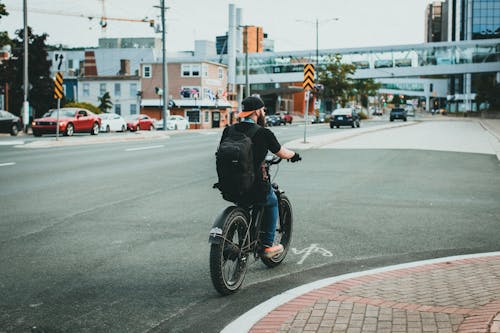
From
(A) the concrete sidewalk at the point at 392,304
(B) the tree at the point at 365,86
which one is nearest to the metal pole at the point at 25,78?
(A) the concrete sidewalk at the point at 392,304

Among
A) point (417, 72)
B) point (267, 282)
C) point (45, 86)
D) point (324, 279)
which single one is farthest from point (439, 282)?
point (417, 72)

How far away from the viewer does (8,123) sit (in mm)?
36750

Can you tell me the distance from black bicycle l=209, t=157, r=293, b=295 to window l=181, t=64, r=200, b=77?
7316 centimetres

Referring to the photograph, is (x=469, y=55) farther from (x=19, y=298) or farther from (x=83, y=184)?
(x=19, y=298)

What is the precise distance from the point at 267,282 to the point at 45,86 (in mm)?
55066

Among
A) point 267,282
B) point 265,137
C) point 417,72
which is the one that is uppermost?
point 417,72

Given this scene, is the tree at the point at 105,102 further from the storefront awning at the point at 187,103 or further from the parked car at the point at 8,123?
the parked car at the point at 8,123

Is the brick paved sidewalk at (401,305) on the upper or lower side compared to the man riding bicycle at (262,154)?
lower

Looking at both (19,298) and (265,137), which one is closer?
(19,298)

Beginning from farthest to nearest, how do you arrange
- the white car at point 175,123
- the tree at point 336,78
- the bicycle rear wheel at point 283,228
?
the tree at point 336,78 < the white car at point 175,123 < the bicycle rear wheel at point 283,228

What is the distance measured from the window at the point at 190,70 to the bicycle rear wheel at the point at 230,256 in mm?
73729

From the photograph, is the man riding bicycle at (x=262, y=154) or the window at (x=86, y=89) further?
the window at (x=86, y=89)

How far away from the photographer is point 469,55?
83.0 metres

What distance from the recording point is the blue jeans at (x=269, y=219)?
19.6 feet
